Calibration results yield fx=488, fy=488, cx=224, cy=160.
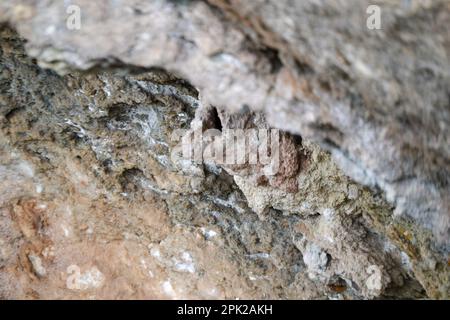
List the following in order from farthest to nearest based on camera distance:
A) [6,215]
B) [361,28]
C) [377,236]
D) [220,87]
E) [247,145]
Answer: [6,215] < [377,236] < [247,145] < [220,87] < [361,28]

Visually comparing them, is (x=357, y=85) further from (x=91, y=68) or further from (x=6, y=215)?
(x=6, y=215)

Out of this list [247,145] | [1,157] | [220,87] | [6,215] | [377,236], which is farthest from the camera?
[6,215]

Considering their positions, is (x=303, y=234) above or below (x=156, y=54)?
below

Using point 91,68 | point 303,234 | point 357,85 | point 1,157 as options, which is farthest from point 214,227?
point 357,85

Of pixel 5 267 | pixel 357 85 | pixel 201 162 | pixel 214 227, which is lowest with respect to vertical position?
pixel 5 267

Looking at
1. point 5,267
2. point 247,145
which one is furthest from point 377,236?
point 5,267
